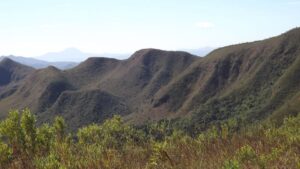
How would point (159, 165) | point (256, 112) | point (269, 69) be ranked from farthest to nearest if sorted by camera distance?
point (269, 69) < point (256, 112) < point (159, 165)

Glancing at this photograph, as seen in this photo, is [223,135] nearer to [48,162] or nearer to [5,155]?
[48,162]

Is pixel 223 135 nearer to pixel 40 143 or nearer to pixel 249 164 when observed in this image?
pixel 249 164

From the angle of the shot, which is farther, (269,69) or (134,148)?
(269,69)

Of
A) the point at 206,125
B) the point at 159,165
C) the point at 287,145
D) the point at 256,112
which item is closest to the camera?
the point at 159,165

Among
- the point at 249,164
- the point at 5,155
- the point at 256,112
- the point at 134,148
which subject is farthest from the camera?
the point at 256,112

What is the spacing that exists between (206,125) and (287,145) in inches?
6206

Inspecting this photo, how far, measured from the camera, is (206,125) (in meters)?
171

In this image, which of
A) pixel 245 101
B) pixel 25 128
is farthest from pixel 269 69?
pixel 25 128

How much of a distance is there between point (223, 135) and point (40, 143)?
10.6 meters

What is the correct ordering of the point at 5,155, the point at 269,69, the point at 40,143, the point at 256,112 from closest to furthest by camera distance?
the point at 5,155, the point at 40,143, the point at 256,112, the point at 269,69

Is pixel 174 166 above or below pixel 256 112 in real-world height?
above

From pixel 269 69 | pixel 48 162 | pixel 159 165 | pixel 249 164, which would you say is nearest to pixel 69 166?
pixel 48 162

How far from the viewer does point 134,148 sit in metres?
19.8

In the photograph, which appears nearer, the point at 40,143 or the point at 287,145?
the point at 287,145
